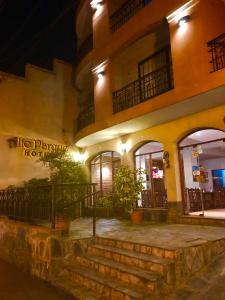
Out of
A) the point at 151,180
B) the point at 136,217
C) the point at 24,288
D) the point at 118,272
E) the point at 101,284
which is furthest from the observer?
the point at 151,180

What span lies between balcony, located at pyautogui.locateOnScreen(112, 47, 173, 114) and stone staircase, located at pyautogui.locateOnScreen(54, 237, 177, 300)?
557 centimetres

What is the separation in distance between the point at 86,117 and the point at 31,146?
311 centimetres

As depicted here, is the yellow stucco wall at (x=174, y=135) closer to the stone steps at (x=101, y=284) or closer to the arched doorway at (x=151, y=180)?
the arched doorway at (x=151, y=180)

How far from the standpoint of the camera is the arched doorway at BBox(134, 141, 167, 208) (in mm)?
10828

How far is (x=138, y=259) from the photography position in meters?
5.14

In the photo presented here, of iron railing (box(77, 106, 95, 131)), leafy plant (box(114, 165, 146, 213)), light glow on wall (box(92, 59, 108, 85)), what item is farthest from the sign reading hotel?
leafy plant (box(114, 165, 146, 213))

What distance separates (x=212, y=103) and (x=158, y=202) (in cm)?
480

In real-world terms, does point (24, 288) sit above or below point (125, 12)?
below

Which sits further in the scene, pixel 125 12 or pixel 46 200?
pixel 125 12

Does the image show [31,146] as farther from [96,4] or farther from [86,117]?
[96,4]

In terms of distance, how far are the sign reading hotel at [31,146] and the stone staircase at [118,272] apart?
7.62m

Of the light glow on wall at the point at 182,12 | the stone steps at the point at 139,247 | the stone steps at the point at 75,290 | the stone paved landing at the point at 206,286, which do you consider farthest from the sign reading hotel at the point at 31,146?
the stone paved landing at the point at 206,286

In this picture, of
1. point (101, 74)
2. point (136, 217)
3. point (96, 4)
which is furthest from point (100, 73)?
point (136, 217)

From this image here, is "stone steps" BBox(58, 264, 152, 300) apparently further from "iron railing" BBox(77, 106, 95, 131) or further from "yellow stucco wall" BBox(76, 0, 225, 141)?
"iron railing" BBox(77, 106, 95, 131)
